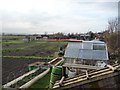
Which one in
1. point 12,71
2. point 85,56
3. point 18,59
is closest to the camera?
point 85,56

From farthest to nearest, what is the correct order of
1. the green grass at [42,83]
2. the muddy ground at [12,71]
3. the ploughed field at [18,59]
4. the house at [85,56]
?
the ploughed field at [18,59], the house at [85,56], the muddy ground at [12,71], the green grass at [42,83]

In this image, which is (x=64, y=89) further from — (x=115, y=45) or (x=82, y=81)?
(x=115, y=45)

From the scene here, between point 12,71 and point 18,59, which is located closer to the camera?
point 12,71

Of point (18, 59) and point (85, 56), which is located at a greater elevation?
point (85, 56)

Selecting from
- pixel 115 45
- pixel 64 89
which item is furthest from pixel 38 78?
pixel 115 45

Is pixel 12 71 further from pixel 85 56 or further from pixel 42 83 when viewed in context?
pixel 85 56

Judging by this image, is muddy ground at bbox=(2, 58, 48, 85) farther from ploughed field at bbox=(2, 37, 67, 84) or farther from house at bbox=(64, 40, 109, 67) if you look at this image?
house at bbox=(64, 40, 109, 67)

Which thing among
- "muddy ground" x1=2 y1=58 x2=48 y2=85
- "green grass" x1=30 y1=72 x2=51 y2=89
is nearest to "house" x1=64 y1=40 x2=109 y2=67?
"green grass" x1=30 y1=72 x2=51 y2=89

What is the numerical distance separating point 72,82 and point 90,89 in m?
0.31

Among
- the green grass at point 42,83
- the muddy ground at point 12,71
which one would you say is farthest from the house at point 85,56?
the muddy ground at point 12,71

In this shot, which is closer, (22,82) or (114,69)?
(114,69)

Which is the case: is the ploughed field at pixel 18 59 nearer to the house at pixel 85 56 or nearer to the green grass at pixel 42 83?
the green grass at pixel 42 83

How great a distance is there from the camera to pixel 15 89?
22.3ft

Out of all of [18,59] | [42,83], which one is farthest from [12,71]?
[18,59]
